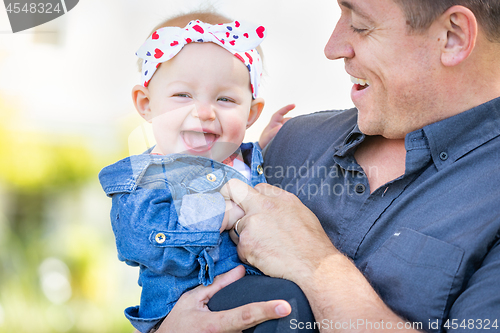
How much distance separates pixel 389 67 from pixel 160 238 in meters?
0.94

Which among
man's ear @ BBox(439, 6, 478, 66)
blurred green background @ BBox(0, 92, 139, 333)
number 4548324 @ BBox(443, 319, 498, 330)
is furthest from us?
blurred green background @ BBox(0, 92, 139, 333)

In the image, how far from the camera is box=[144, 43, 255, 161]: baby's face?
4.73 feet

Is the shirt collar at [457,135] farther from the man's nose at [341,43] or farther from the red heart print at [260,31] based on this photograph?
the red heart print at [260,31]

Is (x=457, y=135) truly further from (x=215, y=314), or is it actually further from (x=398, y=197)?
(x=215, y=314)

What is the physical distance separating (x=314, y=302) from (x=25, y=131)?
10.8 ft

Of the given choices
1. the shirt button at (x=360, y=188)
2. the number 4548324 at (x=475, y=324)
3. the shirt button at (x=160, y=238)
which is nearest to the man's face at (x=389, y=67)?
the shirt button at (x=360, y=188)

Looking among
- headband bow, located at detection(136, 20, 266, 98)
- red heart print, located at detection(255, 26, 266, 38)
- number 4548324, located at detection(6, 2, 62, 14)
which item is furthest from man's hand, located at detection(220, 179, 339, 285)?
number 4548324, located at detection(6, 2, 62, 14)

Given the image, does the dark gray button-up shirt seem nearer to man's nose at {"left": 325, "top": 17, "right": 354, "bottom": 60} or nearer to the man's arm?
the man's arm

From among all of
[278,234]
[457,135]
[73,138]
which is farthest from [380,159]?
[73,138]

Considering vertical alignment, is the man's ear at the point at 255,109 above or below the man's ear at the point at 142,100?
below

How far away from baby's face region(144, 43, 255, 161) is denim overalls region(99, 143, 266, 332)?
86 millimetres

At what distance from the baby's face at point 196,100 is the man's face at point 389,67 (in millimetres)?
429

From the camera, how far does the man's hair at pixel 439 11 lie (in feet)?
4.40

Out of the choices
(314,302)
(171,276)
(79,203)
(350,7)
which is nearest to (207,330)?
(171,276)
